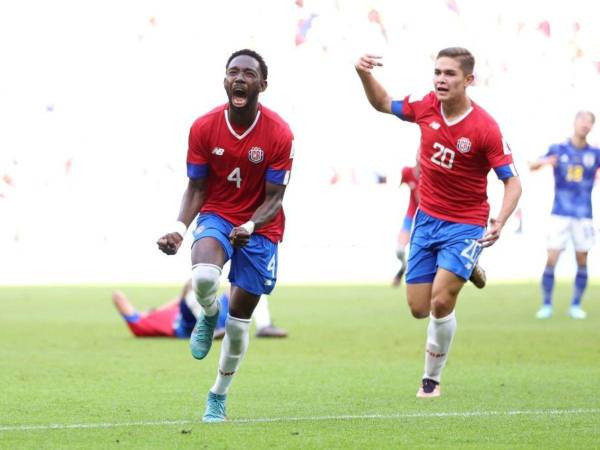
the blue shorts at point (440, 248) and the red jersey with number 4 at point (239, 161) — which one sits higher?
the red jersey with number 4 at point (239, 161)

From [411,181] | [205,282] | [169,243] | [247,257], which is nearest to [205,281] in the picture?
[205,282]

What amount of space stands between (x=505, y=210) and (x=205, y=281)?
2.35m

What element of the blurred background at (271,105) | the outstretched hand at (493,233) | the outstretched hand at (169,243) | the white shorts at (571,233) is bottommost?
the blurred background at (271,105)

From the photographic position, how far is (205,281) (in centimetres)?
819

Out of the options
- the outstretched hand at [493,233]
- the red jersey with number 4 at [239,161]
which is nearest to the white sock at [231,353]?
the red jersey with number 4 at [239,161]

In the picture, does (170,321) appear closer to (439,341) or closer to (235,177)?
(439,341)

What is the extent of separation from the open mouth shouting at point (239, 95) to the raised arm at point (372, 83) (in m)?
1.40

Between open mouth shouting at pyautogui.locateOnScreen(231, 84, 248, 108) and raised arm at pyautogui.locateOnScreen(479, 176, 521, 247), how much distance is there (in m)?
A: 1.91

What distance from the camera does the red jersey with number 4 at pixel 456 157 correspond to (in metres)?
9.75

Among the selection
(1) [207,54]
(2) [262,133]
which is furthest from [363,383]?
(1) [207,54]

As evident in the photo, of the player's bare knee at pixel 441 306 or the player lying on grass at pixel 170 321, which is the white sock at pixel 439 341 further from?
the player lying on grass at pixel 170 321

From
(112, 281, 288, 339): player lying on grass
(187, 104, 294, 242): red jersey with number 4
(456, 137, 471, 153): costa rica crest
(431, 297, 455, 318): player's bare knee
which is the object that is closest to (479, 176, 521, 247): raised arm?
(456, 137, 471, 153): costa rica crest

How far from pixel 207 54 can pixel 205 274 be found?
29748mm

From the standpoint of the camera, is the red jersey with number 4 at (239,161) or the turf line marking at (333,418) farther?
the red jersey with number 4 at (239,161)
